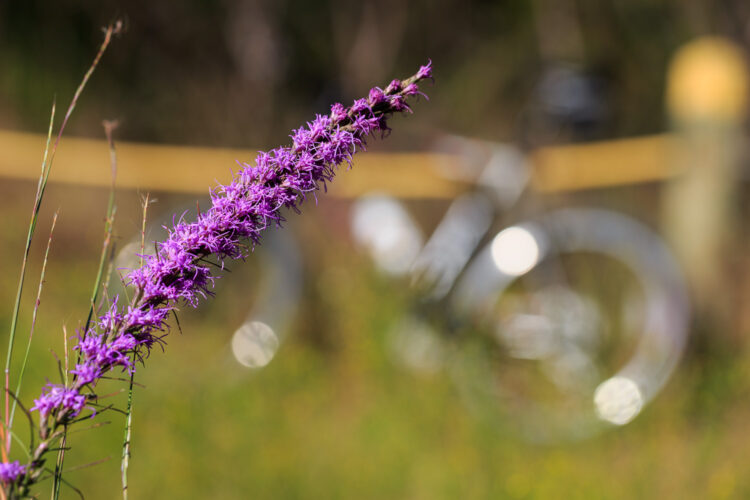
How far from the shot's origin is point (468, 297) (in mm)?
4840

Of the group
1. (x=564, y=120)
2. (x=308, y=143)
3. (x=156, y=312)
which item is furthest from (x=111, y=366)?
(x=564, y=120)

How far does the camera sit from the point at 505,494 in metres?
3.61

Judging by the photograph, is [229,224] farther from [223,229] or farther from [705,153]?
[705,153]

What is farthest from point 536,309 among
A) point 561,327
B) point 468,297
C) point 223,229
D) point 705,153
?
point 223,229

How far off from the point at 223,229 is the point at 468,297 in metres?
4.14

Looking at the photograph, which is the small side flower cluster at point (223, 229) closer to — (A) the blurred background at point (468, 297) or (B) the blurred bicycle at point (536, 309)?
(A) the blurred background at point (468, 297)

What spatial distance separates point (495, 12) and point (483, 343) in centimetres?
500

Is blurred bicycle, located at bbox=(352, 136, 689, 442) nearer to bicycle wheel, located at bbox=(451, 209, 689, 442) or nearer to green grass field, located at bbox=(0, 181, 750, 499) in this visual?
bicycle wheel, located at bbox=(451, 209, 689, 442)

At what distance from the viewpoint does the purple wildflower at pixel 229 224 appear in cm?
73

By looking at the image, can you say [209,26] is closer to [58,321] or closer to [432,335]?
[58,321]

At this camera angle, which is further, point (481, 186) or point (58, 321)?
point (58, 321)

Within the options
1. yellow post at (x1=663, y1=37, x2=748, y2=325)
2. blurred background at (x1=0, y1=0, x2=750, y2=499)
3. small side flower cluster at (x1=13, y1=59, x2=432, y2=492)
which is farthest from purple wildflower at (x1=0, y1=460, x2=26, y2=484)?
yellow post at (x1=663, y1=37, x2=748, y2=325)

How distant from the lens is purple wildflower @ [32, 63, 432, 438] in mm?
732

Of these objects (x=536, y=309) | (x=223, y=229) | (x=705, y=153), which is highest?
(x=705, y=153)
